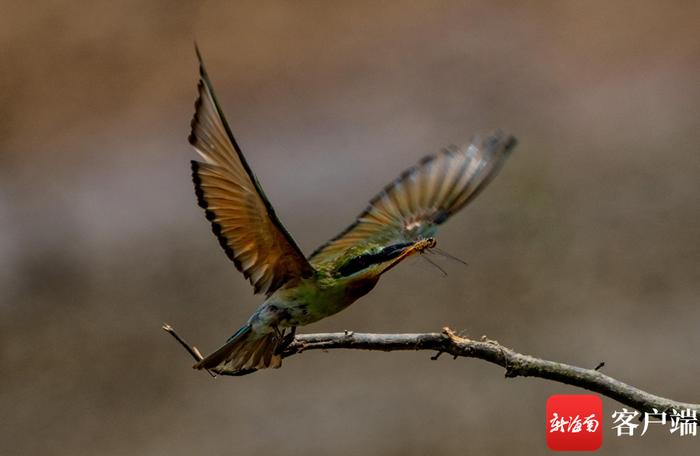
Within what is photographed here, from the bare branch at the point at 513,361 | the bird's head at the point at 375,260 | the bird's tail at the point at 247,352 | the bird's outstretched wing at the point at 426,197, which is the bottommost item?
the bare branch at the point at 513,361

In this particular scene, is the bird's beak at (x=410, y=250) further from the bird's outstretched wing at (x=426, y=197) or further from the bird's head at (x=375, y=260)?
the bird's outstretched wing at (x=426, y=197)

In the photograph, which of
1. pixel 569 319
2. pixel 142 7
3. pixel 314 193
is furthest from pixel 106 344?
pixel 142 7

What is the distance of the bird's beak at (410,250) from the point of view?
6.19ft

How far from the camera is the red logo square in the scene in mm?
2547

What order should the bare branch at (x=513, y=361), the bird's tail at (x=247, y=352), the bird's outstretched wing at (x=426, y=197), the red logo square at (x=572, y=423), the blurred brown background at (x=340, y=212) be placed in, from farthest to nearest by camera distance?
the blurred brown background at (x=340, y=212) < the red logo square at (x=572, y=423) < the bird's outstretched wing at (x=426, y=197) < the bird's tail at (x=247, y=352) < the bare branch at (x=513, y=361)

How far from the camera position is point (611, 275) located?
5.07 m

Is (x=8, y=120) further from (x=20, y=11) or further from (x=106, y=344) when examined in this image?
(x=106, y=344)

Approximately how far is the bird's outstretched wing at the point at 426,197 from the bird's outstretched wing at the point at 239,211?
0.28 m

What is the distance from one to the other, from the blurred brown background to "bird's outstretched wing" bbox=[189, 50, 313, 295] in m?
2.28

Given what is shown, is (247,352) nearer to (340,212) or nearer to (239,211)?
(239,211)

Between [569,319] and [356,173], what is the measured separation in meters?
1.47

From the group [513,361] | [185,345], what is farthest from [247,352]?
[513,361]

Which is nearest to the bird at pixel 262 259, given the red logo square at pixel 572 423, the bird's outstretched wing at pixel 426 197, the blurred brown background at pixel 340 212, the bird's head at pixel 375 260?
the bird's head at pixel 375 260

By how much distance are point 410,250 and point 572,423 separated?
888mm
